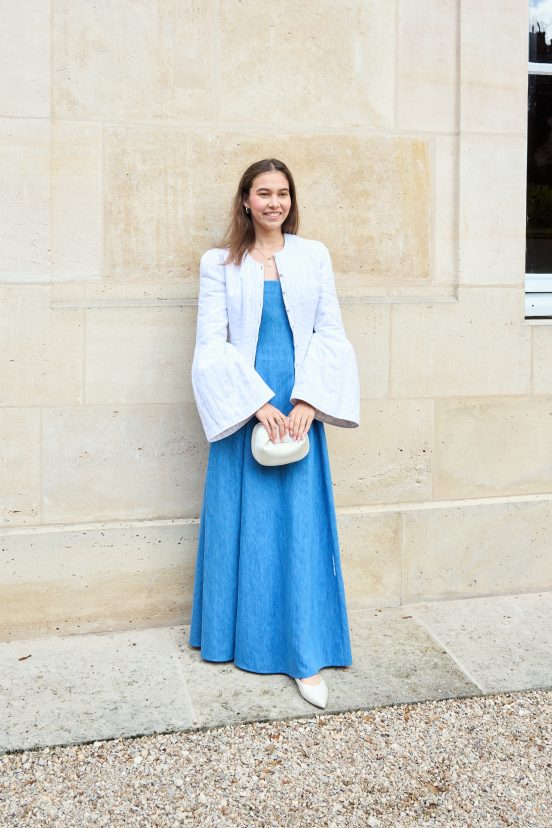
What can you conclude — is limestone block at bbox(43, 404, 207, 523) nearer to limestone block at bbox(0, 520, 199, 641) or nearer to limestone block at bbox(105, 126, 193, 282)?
limestone block at bbox(0, 520, 199, 641)

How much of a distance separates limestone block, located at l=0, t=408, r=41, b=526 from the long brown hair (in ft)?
3.51

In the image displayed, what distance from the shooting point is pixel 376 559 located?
4.32 meters

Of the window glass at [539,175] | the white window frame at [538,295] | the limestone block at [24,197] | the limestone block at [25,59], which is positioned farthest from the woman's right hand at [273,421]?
the window glass at [539,175]

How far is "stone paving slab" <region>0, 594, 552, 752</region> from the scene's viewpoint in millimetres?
3299

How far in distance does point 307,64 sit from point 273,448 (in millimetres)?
1759

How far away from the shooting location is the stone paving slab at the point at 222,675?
3299 mm

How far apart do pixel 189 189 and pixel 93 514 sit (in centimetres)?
142

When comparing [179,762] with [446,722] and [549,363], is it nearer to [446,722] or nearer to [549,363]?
[446,722]

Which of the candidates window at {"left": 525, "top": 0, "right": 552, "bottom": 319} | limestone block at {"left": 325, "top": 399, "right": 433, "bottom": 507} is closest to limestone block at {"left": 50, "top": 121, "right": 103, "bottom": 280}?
limestone block at {"left": 325, "top": 399, "right": 433, "bottom": 507}

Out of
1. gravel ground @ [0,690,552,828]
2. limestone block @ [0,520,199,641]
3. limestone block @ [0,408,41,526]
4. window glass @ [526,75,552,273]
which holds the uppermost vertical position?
window glass @ [526,75,552,273]

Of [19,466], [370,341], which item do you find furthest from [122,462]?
[370,341]

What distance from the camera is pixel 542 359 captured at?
4.52 meters

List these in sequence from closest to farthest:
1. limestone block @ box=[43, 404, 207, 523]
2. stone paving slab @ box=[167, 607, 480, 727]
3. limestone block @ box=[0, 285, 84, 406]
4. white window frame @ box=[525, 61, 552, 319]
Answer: stone paving slab @ box=[167, 607, 480, 727], limestone block @ box=[0, 285, 84, 406], limestone block @ box=[43, 404, 207, 523], white window frame @ box=[525, 61, 552, 319]

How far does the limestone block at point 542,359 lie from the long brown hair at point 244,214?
1.42 meters
